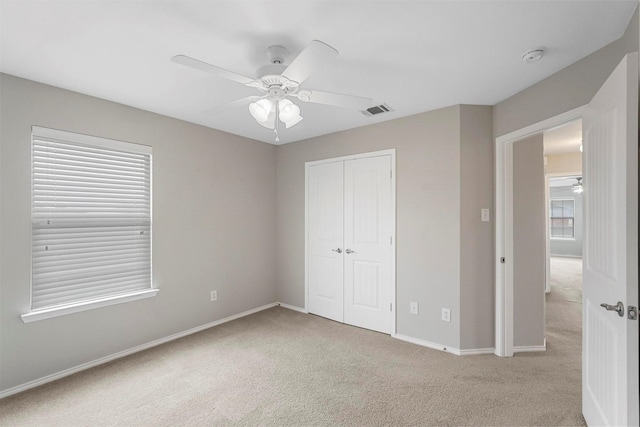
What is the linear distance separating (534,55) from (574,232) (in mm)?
9972

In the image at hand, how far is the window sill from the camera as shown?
238 centimetres

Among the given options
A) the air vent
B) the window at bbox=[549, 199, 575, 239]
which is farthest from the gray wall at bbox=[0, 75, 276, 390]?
the window at bbox=[549, 199, 575, 239]

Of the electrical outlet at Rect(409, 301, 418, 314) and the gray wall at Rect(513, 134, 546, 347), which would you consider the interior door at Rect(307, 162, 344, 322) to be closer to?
the electrical outlet at Rect(409, 301, 418, 314)

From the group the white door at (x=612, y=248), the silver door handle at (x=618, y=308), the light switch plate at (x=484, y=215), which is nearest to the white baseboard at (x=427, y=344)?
the white door at (x=612, y=248)

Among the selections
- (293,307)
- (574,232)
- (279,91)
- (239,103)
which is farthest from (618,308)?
(574,232)

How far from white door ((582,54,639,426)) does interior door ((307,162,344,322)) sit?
245 cm

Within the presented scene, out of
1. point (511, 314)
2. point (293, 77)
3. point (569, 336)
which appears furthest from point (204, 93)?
point (569, 336)

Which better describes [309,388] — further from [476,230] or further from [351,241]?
[476,230]

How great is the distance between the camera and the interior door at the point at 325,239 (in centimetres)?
392

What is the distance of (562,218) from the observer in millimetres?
9719

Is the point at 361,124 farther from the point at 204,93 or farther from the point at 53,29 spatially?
the point at 53,29

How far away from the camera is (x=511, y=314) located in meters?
2.89

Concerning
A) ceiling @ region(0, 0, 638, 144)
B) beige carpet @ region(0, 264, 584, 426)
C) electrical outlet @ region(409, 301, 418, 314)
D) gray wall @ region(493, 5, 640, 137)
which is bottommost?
beige carpet @ region(0, 264, 584, 426)

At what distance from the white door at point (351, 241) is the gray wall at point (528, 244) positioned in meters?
1.23
